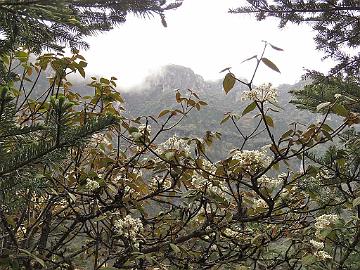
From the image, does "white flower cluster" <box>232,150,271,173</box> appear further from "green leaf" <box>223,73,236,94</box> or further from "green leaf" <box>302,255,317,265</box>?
"green leaf" <box>302,255,317,265</box>

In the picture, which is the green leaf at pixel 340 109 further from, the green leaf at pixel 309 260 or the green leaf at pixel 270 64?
the green leaf at pixel 309 260

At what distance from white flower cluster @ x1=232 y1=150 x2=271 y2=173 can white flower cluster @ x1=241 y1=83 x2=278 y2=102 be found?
48 cm

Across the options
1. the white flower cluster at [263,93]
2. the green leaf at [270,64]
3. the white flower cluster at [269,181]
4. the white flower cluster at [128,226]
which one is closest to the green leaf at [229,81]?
the white flower cluster at [263,93]

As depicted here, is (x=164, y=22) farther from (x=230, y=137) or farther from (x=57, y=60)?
(x=230, y=137)

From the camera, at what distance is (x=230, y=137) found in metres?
114

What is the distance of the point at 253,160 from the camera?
238 centimetres

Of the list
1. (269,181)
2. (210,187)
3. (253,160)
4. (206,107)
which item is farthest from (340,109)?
(206,107)

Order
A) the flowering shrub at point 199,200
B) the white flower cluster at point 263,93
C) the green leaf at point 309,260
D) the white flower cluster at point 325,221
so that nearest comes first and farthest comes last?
the white flower cluster at point 263,93, the flowering shrub at point 199,200, the green leaf at point 309,260, the white flower cluster at point 325,221

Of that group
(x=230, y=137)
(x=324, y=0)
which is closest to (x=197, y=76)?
(x=230, y=137)

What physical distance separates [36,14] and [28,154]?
483mm

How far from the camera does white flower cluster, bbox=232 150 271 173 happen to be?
7.82 feet

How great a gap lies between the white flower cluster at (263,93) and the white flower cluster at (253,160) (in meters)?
0.48

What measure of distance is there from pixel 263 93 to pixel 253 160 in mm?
538

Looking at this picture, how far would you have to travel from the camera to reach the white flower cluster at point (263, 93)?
200 cm
